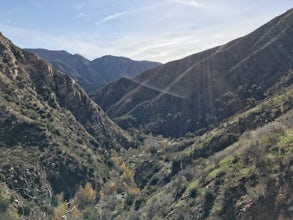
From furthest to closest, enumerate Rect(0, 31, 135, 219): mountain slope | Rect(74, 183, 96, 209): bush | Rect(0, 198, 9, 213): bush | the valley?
Rect(74, 183, 96, 209): bush < Rect(0, 31, 135, 219): mountain slope < Rect(0, 198, 9, 213): bush < the valley

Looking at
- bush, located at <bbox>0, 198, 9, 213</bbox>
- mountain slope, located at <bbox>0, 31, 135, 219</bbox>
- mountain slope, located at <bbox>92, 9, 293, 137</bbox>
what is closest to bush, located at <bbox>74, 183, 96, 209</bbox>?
mountain slope, located at <bbox>0, 31, 135, 219</bbox>

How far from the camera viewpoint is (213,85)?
136000mm

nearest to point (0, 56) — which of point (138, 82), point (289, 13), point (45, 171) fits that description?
point (45, 171)

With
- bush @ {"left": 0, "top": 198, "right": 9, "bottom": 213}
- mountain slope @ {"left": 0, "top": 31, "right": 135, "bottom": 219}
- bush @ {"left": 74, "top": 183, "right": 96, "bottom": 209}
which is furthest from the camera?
bush @ {"left": 74, "top": 183, "right": 96, "bottom": 209}

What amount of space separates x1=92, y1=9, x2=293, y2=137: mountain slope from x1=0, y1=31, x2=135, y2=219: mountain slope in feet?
83.6

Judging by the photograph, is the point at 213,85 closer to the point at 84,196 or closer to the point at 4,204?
the point at 84,196

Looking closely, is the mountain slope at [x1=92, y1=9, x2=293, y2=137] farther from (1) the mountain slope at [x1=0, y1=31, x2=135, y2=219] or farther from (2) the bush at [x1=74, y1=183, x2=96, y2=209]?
(2) the bush at [x1=74, y1=183, x2=96, y2=209]

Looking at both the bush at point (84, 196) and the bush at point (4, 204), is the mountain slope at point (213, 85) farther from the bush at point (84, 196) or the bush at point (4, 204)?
the bush at point (4, 204)

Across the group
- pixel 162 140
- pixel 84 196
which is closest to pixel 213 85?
pixel 162 140

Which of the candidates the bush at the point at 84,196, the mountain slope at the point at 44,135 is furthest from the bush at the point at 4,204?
the bush at the point at 84,196

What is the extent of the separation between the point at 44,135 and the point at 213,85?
237ft

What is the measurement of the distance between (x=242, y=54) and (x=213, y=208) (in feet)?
363

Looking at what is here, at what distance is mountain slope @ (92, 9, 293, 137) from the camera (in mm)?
118856

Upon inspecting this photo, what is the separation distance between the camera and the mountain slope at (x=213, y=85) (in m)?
119
